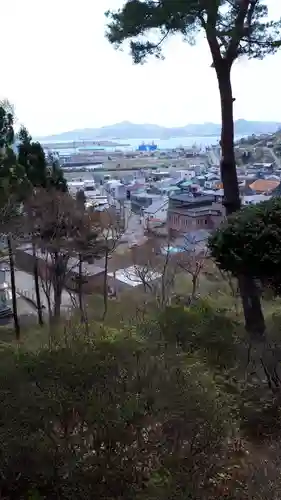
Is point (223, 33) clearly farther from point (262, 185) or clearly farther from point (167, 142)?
point (167, 142)

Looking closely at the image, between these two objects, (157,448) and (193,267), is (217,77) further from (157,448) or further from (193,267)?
(193,267)

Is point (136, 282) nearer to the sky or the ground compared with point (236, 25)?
nearer to the ground

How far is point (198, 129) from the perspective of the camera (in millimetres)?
61094

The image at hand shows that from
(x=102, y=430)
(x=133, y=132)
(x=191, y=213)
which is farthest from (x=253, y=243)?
(x=133, y=132)

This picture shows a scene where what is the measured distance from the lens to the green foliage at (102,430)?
1906 millimetres

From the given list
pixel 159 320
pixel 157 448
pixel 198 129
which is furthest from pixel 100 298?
pixel 198 129

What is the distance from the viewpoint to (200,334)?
9.23 ft

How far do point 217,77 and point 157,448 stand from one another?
9.17 ft

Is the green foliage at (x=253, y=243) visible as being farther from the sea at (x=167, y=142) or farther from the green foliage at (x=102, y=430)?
the sea at (x=167, y=142)

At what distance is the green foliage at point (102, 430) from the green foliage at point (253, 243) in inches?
44.5

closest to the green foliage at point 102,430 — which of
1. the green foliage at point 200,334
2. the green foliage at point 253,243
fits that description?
the green foliage at point 200,334

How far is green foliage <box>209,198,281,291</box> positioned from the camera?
9.51ft

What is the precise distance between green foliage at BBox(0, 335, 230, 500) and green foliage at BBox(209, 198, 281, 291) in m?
1.13

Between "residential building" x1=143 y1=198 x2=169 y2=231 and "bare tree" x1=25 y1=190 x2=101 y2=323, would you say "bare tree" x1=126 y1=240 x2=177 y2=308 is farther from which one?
"residential building" x1=143 y1=198 x2=169 y2=231
